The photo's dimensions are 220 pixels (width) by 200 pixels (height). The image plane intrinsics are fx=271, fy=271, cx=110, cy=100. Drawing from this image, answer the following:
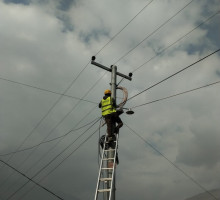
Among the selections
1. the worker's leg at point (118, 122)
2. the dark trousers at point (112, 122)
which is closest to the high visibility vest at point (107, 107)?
the dark trousers at point (112, 122)

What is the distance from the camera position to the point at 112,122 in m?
10.4

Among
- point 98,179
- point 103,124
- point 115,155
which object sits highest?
point 103,124

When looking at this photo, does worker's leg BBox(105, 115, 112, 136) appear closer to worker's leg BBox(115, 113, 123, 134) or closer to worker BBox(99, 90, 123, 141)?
worker BBox(99, 90, 123, 141)

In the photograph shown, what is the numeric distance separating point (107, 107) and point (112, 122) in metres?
0.61

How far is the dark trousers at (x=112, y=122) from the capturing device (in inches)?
404

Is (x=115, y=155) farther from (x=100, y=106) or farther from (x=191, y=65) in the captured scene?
(x=191, y=65)

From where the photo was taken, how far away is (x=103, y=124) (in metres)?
10.9

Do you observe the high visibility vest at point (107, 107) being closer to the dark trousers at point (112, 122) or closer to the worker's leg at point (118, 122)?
the dark trousers at point (112, 122)

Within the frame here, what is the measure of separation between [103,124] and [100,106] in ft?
2.51

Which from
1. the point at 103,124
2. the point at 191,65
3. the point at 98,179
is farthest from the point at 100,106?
the point at 191,65

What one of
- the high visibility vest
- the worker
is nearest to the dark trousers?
the worker

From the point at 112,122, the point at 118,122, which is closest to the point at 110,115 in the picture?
the point at 112,122

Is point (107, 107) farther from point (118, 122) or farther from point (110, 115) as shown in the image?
point (118, 122)

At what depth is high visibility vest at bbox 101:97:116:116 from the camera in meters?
10.4
